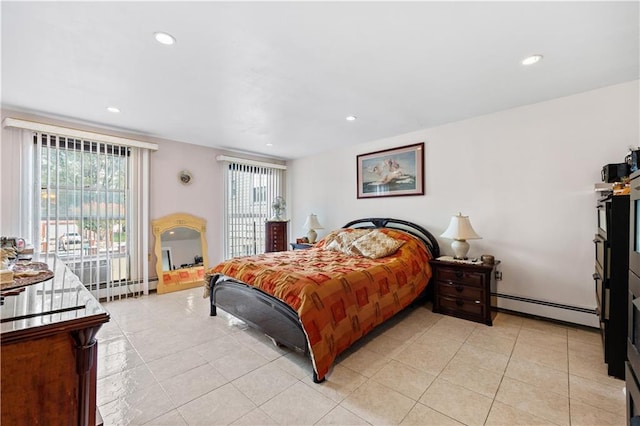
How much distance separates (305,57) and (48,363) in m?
2.22

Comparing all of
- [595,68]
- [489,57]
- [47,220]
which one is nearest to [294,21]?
[489,57]

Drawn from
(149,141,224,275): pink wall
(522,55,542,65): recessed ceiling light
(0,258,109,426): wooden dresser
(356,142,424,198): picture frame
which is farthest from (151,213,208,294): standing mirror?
(522,55,542,65): recessed ceiling light

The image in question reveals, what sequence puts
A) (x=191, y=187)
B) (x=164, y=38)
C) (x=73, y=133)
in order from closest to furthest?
(x=164, y=38) → (x=73, y=133) → (x=191, y=187)

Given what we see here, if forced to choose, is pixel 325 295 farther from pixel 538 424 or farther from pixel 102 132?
pixel 102 132

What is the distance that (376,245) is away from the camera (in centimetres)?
350

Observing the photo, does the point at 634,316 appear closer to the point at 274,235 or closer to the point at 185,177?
the point at 274,235

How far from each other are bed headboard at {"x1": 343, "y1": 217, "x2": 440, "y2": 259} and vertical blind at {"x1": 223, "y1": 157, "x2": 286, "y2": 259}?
1911 mm

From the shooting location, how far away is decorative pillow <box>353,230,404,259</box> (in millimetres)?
3373

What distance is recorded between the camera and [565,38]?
6.20 feet

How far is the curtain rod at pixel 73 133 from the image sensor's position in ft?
10.1

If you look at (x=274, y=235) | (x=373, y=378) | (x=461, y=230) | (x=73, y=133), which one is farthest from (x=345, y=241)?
(x=73, y=133)

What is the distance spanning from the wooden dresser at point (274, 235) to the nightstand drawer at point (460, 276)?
2918 mm

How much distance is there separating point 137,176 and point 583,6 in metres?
4.98

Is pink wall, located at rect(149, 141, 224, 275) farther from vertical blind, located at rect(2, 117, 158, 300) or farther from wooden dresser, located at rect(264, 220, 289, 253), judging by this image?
wooden dresser, located at rect(264, 220, 289, 253)
